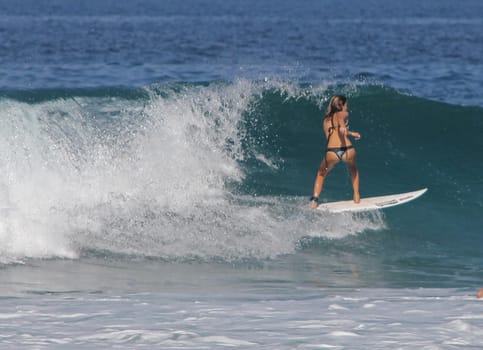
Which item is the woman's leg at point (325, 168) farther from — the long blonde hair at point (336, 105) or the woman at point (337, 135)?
the long blonde hair at point (336, 105)

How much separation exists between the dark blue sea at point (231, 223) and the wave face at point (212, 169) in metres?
0.03

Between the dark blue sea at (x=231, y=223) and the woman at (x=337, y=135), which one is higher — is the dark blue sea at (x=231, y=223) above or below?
below

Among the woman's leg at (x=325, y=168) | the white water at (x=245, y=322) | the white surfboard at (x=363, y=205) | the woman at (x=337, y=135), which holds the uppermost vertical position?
the woman at (x=337, y=135)

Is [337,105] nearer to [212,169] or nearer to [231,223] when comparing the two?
[231,223]

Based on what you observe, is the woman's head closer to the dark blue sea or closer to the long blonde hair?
the long blonde hair

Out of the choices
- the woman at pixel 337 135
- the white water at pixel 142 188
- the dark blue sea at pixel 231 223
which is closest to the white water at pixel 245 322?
the dark blue sea at pixel 231 223

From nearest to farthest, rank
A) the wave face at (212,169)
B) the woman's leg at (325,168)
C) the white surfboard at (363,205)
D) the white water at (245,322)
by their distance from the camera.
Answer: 1. the white water at (245,322)
2. the wave face at (212,169)
3. the woman's leg at (325,168)
4. the white surfboard at (363,205)

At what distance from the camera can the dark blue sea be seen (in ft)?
21.4

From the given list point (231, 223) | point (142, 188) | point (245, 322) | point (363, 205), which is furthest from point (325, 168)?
point (245, 322)

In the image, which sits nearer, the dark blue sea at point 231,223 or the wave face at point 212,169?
the dark blue sea at point 231,223

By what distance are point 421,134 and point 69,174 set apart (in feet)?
22.3

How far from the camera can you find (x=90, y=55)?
3656 cm

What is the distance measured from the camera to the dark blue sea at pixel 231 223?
6.52 m

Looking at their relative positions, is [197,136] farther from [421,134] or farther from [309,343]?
[309,343]
